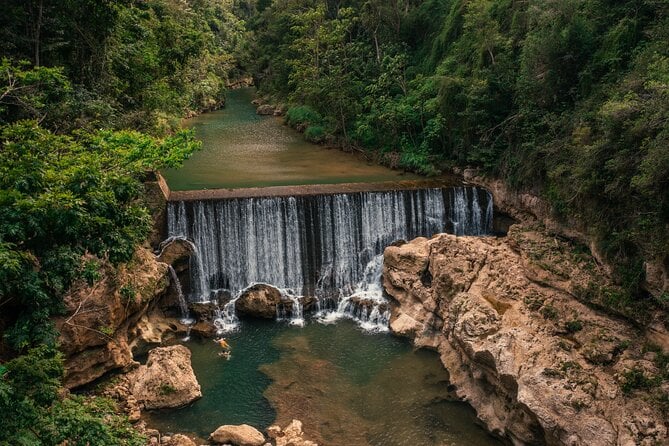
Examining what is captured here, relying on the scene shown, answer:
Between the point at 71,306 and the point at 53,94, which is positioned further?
the point at 53,94

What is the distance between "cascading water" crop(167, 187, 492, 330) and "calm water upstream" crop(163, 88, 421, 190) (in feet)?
9.40

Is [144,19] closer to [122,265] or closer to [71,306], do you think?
[122,265]

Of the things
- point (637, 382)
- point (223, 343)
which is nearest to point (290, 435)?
point (223, 343)

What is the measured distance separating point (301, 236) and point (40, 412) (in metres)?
10.7

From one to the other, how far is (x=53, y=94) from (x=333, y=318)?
961 centimetres

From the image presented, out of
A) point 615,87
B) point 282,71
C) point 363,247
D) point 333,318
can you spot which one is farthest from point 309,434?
point 282,71

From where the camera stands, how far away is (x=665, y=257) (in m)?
11.1

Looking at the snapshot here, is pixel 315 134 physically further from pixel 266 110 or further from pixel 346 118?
pixel 266 110

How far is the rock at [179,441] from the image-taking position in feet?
36.0

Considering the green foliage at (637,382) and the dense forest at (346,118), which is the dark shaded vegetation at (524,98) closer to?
the dense forest at (346,118)

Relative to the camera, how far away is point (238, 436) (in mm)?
11172

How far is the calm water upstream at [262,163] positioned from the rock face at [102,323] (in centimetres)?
658

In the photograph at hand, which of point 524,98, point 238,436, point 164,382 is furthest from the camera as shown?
point 524,98

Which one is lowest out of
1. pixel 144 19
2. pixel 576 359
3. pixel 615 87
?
pixel 576 359
